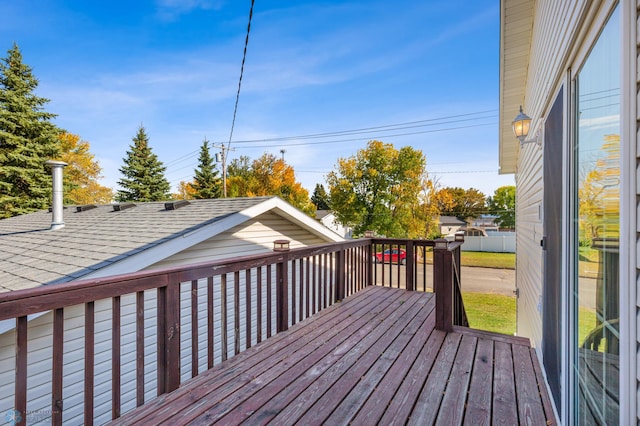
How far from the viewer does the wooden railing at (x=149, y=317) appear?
4.82 ft

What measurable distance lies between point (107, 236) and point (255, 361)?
403cm

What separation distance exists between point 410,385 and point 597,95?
76.5 inches

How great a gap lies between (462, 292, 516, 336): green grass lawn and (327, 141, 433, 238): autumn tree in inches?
202

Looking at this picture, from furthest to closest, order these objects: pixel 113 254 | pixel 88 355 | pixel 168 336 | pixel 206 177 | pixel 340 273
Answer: pixel 206 177 → pixel 340 273 → pixel 113 254 → pixel 168 336 → pixel 88 355

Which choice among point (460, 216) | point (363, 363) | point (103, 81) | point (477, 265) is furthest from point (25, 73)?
point (460, 216)

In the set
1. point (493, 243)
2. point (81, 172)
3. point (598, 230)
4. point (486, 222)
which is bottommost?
point (493, 243)

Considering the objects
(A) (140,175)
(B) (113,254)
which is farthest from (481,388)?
(A) (140,175)

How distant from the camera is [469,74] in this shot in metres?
11.4

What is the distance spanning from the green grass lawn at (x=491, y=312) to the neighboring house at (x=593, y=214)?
722cm

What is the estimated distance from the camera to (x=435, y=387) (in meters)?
2.08

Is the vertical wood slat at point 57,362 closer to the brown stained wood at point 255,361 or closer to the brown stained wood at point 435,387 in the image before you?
the brown stained wood at point 255,361

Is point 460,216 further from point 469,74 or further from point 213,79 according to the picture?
point 213,79

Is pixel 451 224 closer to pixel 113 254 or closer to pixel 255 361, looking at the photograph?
pixel 113 254

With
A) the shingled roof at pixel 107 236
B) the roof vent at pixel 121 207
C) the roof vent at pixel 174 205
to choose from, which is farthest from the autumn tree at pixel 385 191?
the roof vent at pixel 174 205
